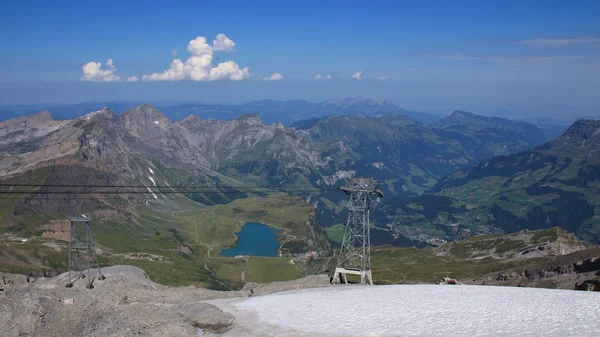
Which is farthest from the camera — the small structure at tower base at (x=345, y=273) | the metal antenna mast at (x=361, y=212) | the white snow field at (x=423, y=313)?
the metal antenna mast at (x=361, y=212)

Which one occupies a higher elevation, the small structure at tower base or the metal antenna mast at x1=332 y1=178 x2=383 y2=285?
the metal antenna mast at x1=332 y1=178 x2=383 y2=285

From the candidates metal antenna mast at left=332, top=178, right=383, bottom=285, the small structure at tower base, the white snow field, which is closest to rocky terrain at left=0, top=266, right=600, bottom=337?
the white snow field

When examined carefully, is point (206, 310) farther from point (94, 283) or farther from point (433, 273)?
point (433, 273)

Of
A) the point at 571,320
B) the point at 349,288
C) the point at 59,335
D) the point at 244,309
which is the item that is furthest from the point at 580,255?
the point at 59,335

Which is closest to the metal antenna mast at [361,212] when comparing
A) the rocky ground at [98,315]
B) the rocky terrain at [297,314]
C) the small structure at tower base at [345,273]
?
the small structure at tower base at [345,273]

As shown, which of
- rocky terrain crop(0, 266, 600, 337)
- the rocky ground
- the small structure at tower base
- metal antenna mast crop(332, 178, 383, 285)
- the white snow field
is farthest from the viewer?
metal antenna mast crop(332, 178, 383, 285)

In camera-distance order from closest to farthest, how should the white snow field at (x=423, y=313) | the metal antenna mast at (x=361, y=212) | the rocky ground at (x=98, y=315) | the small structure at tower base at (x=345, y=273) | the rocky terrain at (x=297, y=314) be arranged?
the white snow field at (x=423, y=313)
the rocky terrain at (x=297, y=314)
the rocky ground at (x=98, y=315)
the small structure at tower base at (x=345, y=273)
the metal antenna mast at (x=361, y=212)

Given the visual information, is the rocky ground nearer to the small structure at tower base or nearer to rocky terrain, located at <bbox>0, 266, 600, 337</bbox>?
rocky terrain, located at <bbox>0, 266, 600, 337</bbox>

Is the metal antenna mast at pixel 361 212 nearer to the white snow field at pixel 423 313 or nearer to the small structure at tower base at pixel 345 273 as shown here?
the small structure at tower base at pixel 345 273
